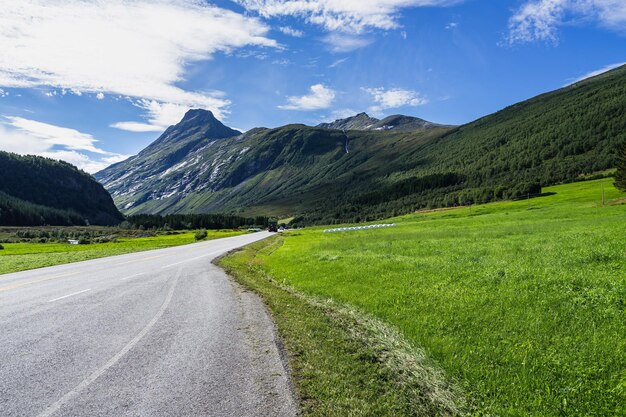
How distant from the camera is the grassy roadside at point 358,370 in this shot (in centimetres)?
734

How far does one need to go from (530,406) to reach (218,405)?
6299mm

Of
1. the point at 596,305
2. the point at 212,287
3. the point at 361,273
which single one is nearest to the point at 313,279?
the point at 361,273

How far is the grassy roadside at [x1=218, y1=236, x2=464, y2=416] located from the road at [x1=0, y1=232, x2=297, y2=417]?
0.61m

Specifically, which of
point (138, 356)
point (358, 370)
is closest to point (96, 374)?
point (138, 356)

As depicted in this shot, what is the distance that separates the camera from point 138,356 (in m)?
9.66

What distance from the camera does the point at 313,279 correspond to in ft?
75.9

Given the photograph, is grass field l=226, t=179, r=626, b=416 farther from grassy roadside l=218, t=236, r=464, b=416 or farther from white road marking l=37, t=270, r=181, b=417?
white road marking l=37, t=270, r=181, b=417

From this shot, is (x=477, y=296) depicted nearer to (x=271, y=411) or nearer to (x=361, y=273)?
(x=361, y=273)

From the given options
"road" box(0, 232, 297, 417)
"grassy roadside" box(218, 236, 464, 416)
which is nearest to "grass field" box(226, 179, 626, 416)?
"grassy roadside" box(218, 236, 464, 416)

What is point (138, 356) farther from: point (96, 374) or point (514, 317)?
point (514, 317)

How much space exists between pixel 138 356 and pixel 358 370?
5839mm

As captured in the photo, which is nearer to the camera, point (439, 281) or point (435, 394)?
point (435, 394)

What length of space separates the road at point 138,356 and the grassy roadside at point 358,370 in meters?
0.61

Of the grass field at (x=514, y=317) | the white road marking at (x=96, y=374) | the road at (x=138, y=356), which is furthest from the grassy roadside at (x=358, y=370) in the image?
the white road marking at (x=96, y=374)
